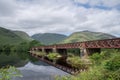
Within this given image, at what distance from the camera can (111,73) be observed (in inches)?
883

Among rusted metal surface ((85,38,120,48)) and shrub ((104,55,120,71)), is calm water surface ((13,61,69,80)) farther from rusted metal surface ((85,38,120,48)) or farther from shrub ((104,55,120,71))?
shrub ((104,55,120,71))

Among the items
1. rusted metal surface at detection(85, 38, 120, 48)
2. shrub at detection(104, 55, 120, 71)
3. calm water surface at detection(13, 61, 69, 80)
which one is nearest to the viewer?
shrub at detection(104, 55, 120, 71)

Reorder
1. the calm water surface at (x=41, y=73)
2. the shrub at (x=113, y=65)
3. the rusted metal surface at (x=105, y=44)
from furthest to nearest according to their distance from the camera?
the rusted metal surface at (x=105, y=44), the calm water surface at (x=41, y=73), the shrub at (x=113, y=65)

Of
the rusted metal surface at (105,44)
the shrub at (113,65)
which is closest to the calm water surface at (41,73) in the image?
the rusted metal surface at (105,44)

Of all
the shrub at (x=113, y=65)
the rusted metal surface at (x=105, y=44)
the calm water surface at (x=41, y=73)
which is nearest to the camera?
the shrub at (x=113, y=65)

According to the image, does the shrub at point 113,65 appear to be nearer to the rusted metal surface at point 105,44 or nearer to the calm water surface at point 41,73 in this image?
the calm water surface at point 41,73

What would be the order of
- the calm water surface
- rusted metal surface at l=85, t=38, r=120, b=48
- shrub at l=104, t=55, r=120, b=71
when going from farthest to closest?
rusted metal surface at l=85, t=38, r=120, b=48 → the calm water surface → shrub at l=104, t=55, r=120, b=71

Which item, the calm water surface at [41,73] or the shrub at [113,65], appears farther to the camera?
the calm water surface at [41,73]

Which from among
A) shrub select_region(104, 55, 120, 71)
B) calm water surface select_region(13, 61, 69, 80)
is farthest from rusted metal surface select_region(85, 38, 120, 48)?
shrub select_region(104, 55, 120, 71)

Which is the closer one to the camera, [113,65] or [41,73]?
[113,65]

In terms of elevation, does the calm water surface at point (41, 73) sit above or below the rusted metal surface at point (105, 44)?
below

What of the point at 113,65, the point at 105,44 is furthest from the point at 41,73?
the point at 113,65

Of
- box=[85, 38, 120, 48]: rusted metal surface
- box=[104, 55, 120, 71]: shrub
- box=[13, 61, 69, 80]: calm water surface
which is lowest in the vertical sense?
box=[13, 61, 69, 80]: calm water surface

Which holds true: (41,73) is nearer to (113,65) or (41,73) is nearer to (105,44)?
(105,44)
